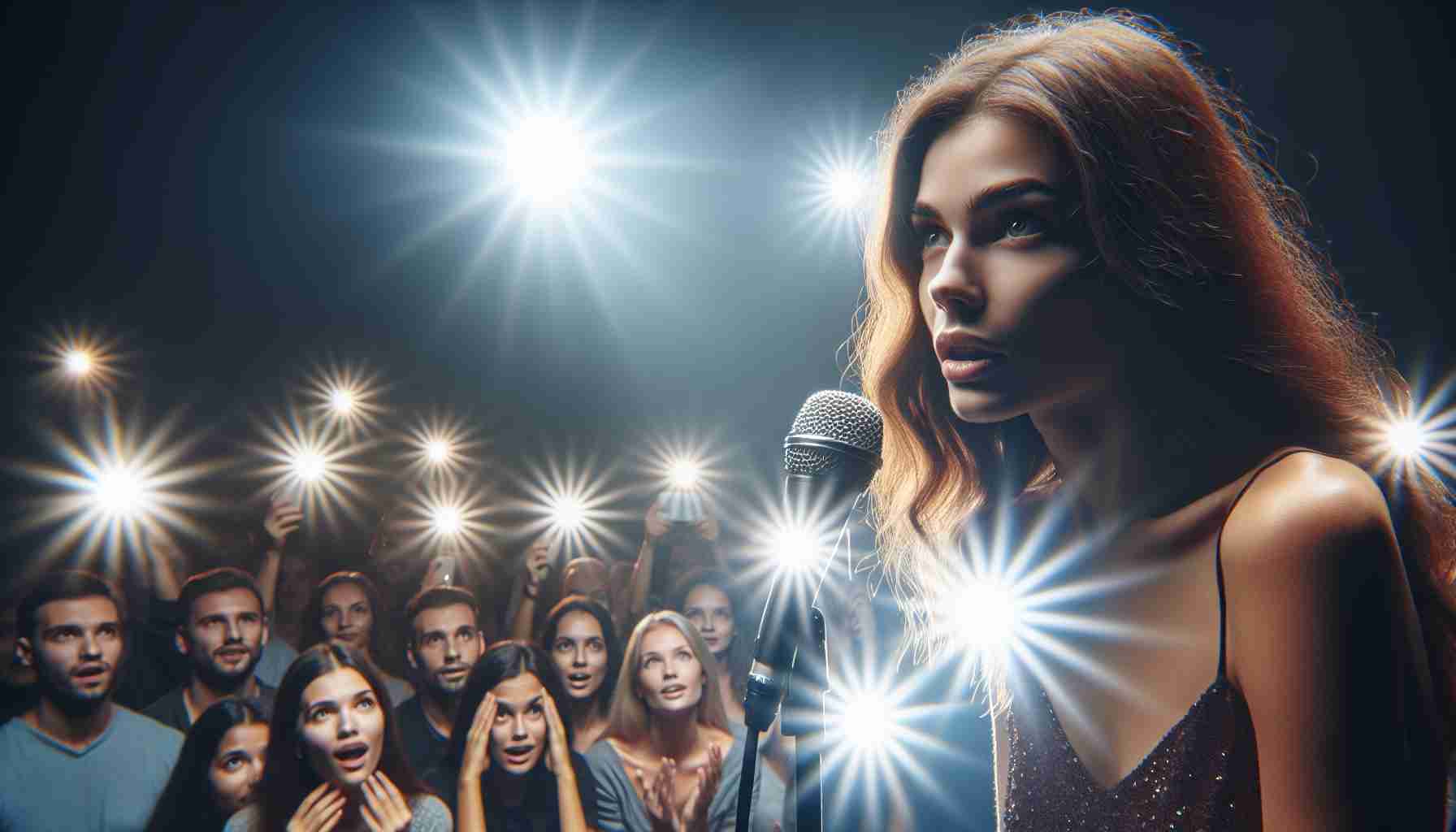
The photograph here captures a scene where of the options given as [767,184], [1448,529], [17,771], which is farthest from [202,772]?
[1448,529]

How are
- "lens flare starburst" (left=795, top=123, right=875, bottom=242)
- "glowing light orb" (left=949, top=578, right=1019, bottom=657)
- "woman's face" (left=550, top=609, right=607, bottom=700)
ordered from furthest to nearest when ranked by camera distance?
"woman's face" (left=550, top=609, right=607, bottom=700), "lens flare starburst" (left=795, top=123, right=875, bottom=242), "glowing light orb" (left=949, top=578, right=1019, bottom=657)

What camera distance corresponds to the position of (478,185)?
11.6ft

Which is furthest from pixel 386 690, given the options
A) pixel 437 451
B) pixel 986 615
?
pixel 986 615

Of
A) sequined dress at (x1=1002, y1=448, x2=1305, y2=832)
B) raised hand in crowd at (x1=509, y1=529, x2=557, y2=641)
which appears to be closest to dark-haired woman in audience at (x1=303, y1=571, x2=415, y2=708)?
raised hand in crowd at (x1=509, y1=529, x2=557, y2=641)

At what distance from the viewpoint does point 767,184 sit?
3.69 meters

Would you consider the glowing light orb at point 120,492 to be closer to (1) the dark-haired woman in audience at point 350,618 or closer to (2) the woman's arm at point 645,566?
(1) the dark-haired woman in audience at point 350,618

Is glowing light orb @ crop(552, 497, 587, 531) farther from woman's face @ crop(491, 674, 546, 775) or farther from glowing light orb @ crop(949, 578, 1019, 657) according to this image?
glowing light orb @ crop(949, 578, 1019, 657)

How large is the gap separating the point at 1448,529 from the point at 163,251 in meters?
4.08

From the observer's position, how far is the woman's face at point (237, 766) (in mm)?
2898

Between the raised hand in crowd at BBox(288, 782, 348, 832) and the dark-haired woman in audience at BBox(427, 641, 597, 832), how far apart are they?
37cm

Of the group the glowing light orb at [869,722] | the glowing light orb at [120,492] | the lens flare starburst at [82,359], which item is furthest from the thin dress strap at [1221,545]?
the lens flare starburst at [82,359]

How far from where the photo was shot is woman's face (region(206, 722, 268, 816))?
2898 millimetres

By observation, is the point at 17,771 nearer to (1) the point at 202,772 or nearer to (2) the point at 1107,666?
(1) the point at 202,772

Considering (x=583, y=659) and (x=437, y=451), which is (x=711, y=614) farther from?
(x=437, y=451)
